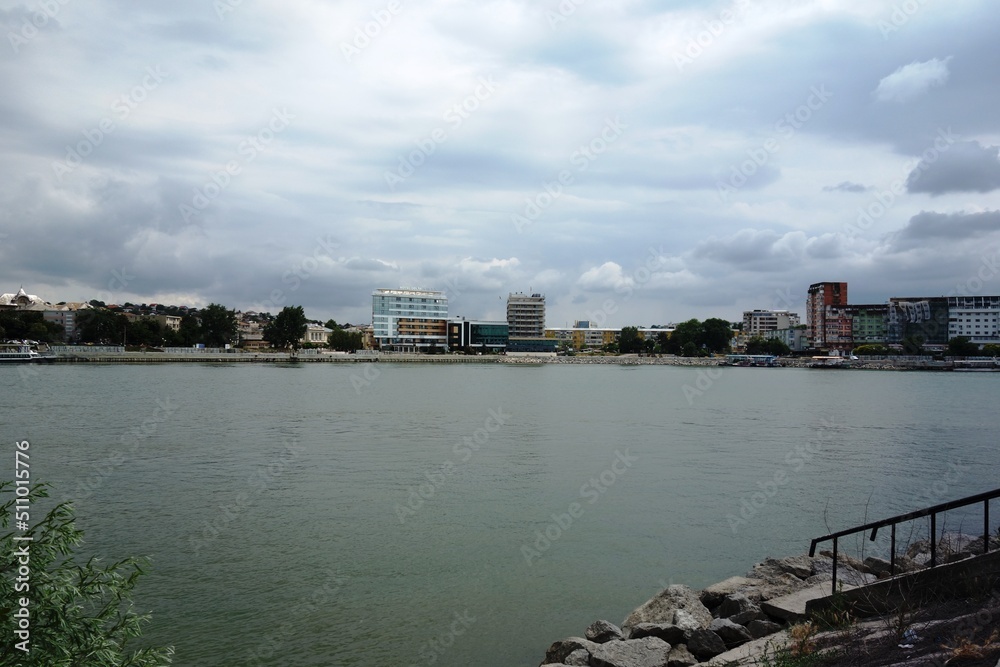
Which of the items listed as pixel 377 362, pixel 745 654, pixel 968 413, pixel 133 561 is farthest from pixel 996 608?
pixel 377 362

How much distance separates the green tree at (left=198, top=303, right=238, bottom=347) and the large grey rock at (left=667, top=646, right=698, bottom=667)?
6164 inches

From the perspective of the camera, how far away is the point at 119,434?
3219cm

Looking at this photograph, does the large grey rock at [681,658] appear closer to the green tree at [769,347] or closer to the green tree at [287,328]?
the green tree at [287,328]

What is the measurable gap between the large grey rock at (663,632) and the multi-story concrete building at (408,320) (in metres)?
168

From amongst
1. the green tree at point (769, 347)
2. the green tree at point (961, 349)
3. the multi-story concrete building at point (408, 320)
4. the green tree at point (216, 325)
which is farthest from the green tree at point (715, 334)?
the green tree at point (216, 325)

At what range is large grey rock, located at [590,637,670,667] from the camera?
30.9 ft

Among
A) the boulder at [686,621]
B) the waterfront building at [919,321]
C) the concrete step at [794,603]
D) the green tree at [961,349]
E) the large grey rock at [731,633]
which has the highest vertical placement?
the waterfront building at [919,321]

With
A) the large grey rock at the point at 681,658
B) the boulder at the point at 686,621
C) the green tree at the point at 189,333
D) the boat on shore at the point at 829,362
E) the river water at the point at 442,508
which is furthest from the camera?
the green tree at the point at 189,333

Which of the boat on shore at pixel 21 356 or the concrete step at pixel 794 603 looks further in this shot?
the boat on shore at pixel 21 356

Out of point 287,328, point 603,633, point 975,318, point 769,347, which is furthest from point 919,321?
point 603,633

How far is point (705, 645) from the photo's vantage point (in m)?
9.66

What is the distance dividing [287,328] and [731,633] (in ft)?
510

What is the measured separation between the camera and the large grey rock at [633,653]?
9.42m

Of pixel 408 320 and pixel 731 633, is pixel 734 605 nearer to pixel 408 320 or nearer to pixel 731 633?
pixel 731 633
